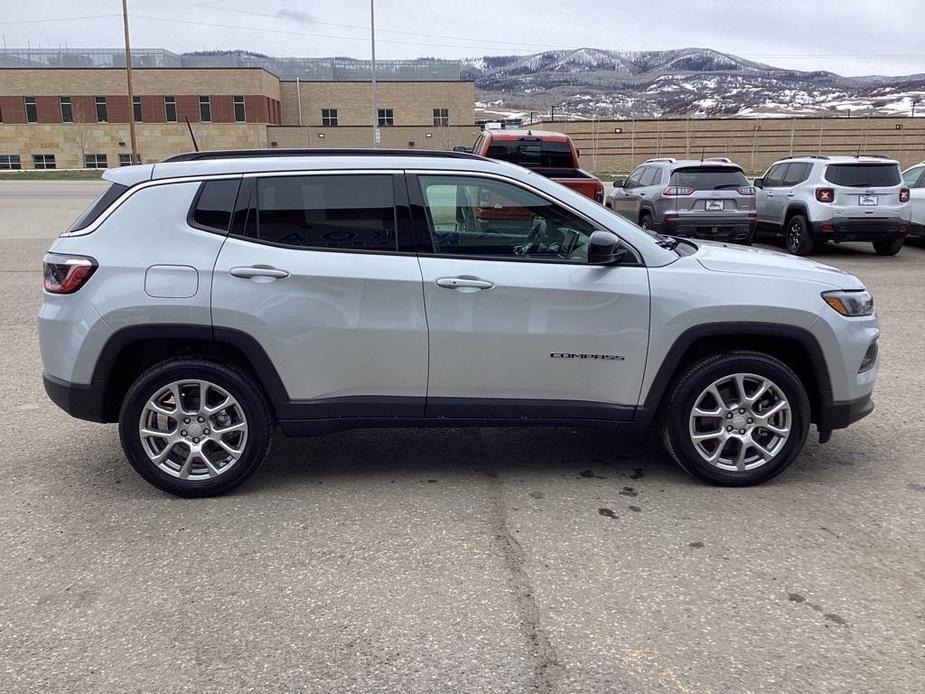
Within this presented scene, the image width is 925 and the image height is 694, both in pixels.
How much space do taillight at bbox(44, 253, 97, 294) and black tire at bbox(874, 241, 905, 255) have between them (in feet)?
45.5

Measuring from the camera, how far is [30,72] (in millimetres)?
62844

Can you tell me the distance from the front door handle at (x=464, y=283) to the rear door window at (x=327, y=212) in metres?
0.35

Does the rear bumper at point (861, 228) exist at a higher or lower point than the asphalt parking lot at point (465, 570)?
higher

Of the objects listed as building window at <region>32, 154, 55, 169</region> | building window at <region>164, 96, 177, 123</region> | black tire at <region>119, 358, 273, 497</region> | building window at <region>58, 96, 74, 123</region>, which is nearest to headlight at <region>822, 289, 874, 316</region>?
black tire at <region>119, 358, 273, 497</region>

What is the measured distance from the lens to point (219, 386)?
4.36 m

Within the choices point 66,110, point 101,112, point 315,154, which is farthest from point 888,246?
point 66,110

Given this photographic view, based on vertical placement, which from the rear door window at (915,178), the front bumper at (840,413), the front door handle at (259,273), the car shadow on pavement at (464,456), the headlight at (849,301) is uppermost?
the rear door window at (915,178)

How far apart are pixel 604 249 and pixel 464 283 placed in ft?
2.45

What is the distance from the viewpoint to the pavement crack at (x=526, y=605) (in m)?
2.93

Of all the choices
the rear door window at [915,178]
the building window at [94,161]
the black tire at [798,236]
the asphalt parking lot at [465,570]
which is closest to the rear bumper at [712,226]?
the black tire at [798,236]

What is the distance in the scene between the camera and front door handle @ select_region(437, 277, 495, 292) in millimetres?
4332

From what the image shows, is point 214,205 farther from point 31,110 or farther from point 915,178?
point 31,110

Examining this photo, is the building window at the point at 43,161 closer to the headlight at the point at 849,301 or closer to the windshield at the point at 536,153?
the windshield at the point at 536,153

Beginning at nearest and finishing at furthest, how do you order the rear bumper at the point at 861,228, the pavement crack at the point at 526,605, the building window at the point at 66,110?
the pavement crack at the point at 526,605
the rear bumper at the point at 861,228
the building window at the point at 66,110
